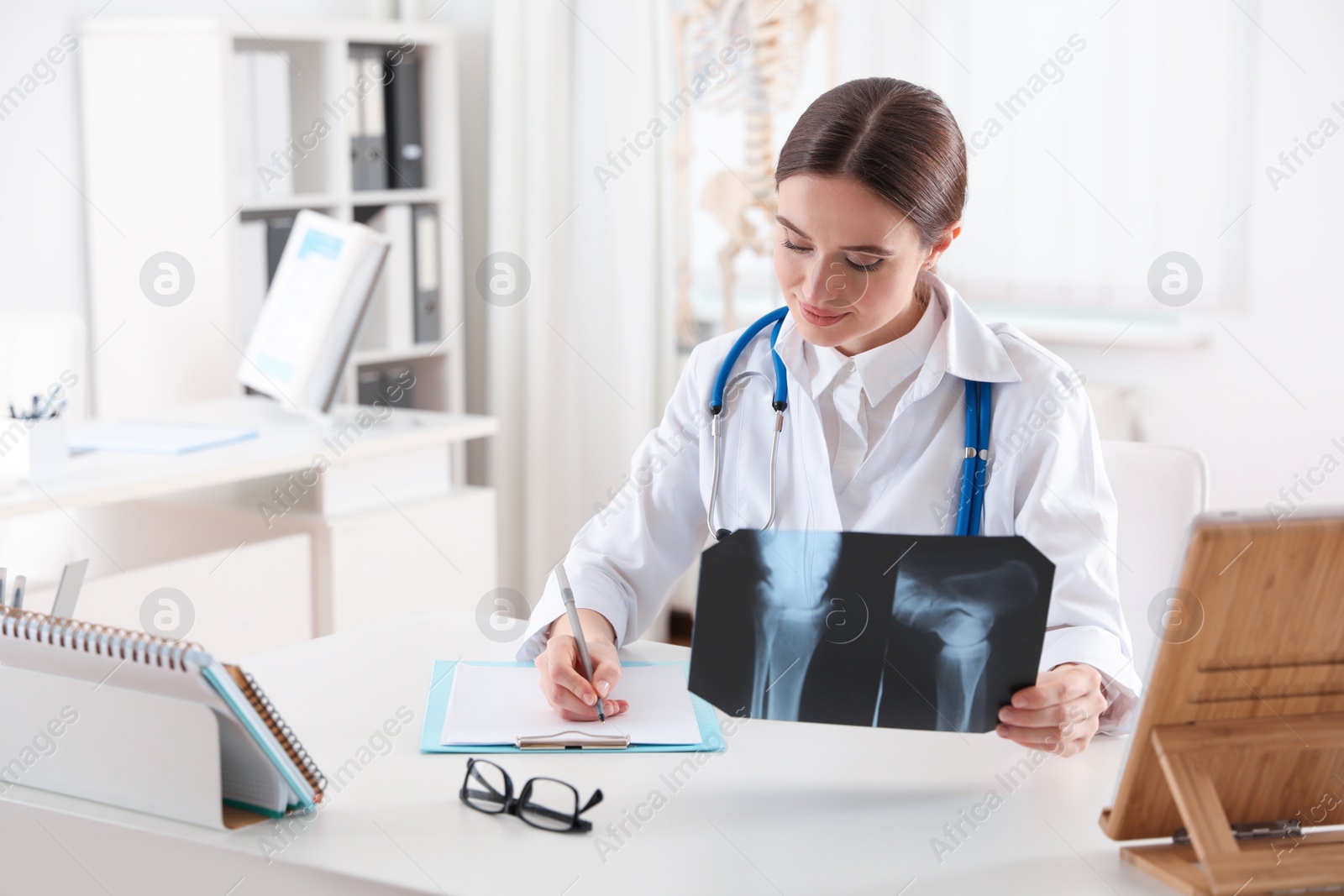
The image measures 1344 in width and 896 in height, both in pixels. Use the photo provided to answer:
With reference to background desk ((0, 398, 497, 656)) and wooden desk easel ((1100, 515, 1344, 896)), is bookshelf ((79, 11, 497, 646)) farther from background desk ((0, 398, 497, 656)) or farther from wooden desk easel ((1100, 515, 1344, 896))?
wooden desk easel ((1100, 515, 1344, 896))

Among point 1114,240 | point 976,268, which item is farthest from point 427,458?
Answer: point 1114,240

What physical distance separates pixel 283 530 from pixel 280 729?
5.50ft

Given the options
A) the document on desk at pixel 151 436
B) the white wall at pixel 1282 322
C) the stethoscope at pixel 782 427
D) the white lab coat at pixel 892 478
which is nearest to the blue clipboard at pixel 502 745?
the white lab coat at pixel 892 478

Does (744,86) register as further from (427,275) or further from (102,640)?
(102,640)

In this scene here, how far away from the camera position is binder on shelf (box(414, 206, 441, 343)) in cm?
342

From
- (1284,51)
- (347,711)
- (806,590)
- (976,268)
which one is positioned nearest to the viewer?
(806,590)

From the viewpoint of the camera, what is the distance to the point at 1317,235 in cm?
278

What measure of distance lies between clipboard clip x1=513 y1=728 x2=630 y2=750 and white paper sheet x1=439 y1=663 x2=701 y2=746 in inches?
0.4

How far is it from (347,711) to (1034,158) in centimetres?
232

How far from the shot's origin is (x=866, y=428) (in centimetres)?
155

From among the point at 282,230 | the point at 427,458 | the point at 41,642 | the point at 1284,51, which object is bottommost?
the point at 427,458

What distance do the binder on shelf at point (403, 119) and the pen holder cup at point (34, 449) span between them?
1433 millimetres

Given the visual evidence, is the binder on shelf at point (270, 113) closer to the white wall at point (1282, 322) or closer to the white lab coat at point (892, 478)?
the white lab coat at point (892, 478)

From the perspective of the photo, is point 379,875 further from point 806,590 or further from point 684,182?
point 684,182
